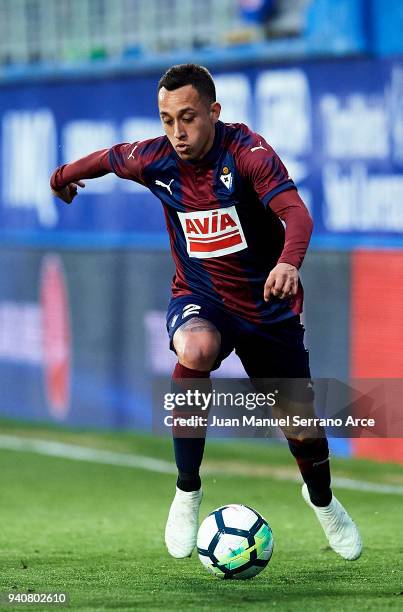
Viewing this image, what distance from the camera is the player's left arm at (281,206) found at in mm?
5727

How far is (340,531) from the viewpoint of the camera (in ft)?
21.7

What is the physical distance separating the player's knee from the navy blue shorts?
22 cm

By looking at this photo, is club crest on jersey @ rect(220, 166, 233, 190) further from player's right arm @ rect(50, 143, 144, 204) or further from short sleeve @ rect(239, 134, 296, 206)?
player's right arm @ rect(50, 143, 144, 204)

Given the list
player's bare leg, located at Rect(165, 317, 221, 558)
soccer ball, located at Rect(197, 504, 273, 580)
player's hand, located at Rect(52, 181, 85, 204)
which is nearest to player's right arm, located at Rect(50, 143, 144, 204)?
player's hand, located at Rect(52, 181, 85, 204)

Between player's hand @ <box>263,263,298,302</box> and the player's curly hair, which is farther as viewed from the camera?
the player's curly hair

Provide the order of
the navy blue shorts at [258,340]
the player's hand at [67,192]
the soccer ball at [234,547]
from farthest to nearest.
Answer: the player's hand at [67,192] < the navy blue shorts at [258,340] < the soccer ball at [234,547]

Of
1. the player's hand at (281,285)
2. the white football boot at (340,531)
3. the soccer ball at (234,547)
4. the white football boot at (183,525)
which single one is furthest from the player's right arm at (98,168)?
the white football boot at (340,531)

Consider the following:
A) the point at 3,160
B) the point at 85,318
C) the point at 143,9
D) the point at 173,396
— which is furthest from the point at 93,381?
the point at 173,396

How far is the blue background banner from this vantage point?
39.4 feet

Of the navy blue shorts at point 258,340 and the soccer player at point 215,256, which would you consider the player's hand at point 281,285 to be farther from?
the navy blue shorts at point 258,340

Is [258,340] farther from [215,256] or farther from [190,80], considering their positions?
[190,80]

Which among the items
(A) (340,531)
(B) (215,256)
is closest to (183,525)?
(A) (340,531)

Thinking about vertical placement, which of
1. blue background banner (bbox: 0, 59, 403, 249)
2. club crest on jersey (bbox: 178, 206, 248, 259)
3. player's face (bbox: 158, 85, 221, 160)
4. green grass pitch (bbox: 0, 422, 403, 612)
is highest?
player's face (bbox: 158, 85, 221, 160)

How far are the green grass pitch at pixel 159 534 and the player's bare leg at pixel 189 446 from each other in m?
0.17
